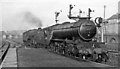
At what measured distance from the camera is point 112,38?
147ft

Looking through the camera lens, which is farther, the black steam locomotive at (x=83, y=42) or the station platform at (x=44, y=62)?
the black steam locomotive at (x=83, y=42)

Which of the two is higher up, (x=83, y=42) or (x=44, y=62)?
(x=83, y=42)

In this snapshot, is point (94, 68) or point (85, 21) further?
point (85, 21)

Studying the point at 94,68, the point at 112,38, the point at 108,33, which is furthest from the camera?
the point at 108,33

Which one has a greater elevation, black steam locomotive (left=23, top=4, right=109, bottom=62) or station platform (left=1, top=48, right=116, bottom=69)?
black steam locomotive (left=23, top=4, right=109, bottom=62)

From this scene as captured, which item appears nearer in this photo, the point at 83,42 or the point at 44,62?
the point at 44,62

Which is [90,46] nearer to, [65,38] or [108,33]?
[65,38]

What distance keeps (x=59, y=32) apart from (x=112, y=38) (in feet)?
86.4

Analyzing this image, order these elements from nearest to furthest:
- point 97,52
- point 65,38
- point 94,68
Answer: point 94,68, point 97,52, point 65,38

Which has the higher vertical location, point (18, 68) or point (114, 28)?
point (114, 28)

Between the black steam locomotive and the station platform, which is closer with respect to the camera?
the station platform

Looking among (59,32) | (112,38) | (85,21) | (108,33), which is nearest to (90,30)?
(85,21)

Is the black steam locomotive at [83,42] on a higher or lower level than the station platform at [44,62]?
higher

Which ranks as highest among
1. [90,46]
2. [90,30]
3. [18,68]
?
[90,30]
